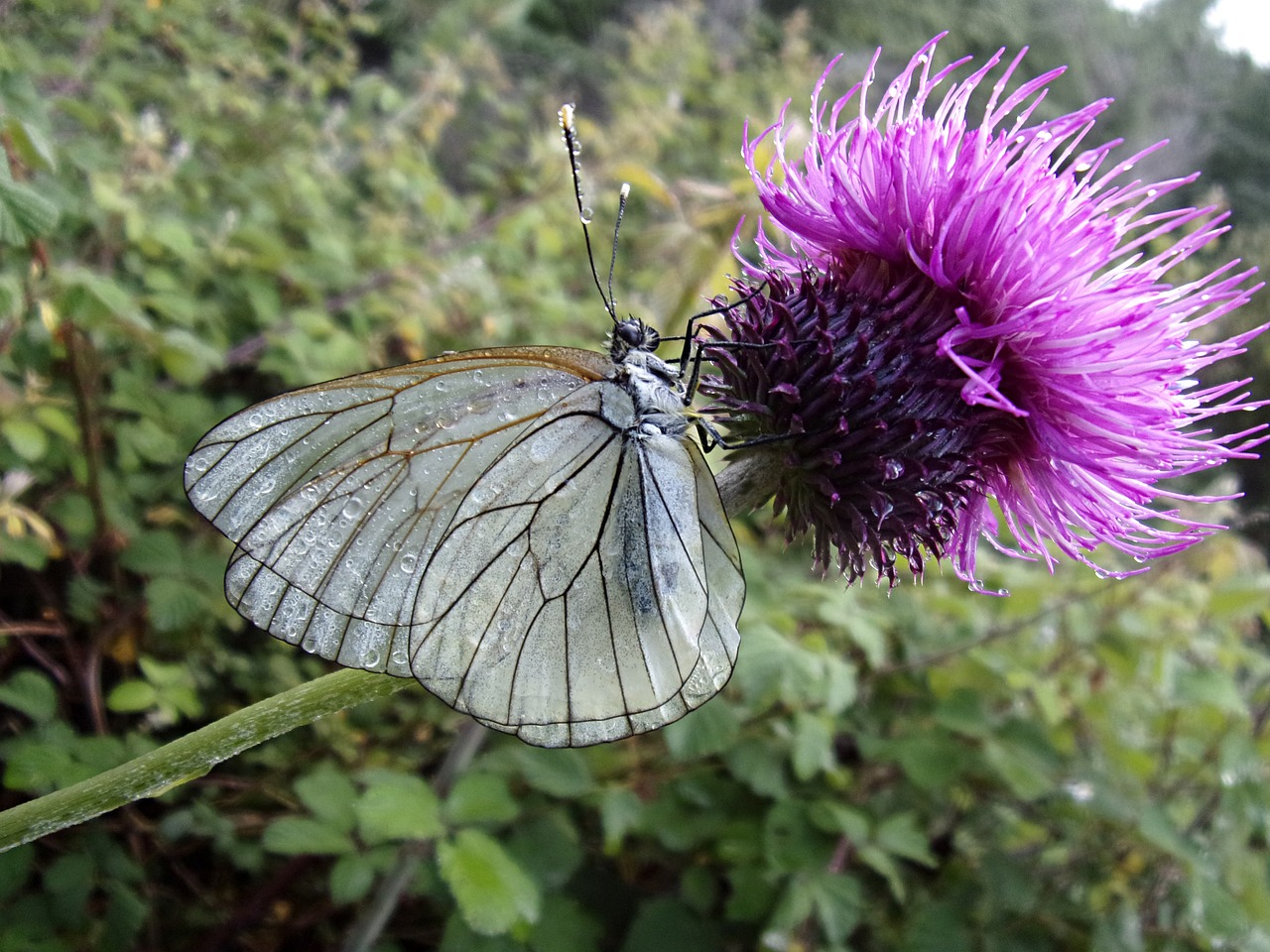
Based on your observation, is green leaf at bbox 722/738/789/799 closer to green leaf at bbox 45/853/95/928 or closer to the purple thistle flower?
the purple thistle flower

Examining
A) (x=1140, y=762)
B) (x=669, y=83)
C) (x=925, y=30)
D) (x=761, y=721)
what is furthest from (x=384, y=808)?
(x=925, y=30)

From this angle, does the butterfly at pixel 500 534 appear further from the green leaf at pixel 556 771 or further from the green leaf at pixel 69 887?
the green leaf at pixel 69 887

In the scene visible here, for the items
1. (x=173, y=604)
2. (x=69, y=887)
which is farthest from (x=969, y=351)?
(x=69, y=887)

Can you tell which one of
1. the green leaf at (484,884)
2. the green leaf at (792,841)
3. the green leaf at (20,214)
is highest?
the green leaf at (20,214)

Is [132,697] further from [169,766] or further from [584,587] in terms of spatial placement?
[584,587]

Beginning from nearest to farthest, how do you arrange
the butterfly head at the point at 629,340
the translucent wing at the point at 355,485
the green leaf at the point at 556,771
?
the translucent wing at the point at 355,485, the butterfly head at the point at 629,340, the green leaf at the point at 556,771

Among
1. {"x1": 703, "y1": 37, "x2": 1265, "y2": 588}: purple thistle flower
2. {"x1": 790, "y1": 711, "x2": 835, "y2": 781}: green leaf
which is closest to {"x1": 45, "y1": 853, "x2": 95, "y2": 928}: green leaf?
{"x1": 790, "y1": 711, "x2": 835, "y2": 781}: green leaf

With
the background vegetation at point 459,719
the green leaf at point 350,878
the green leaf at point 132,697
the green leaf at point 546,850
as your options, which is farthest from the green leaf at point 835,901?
the green leaf at point 132,697
